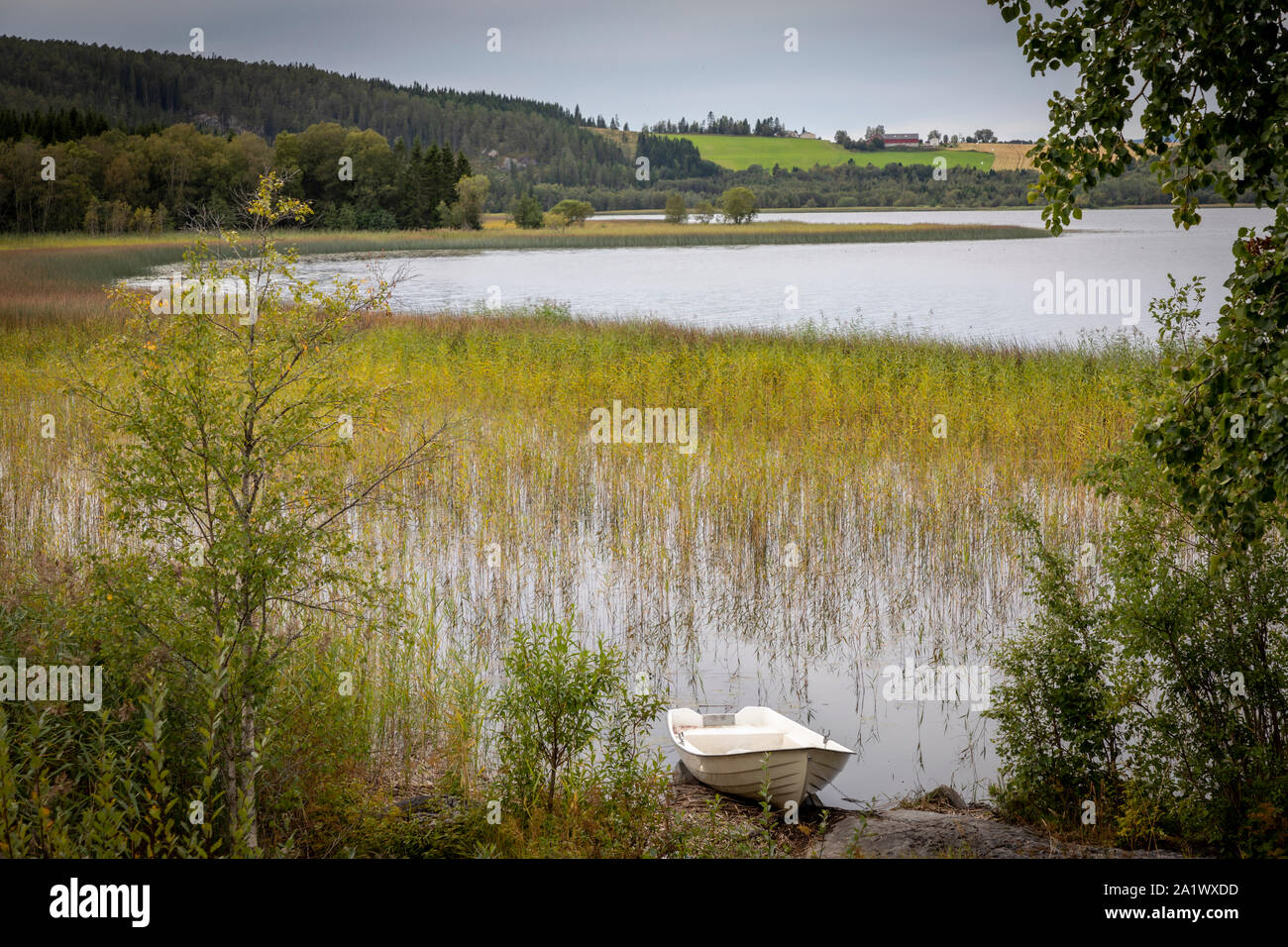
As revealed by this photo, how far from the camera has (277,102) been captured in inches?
3716

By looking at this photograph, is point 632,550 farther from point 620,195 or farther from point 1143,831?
point 620,195

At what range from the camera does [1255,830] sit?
222 inches

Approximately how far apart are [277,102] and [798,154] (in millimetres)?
74663

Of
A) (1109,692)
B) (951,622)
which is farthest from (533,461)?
(1109,692)

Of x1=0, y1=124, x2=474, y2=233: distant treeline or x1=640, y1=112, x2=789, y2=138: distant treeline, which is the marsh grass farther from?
x1=640, y1=112, x2=789, y2=138: distant treeline

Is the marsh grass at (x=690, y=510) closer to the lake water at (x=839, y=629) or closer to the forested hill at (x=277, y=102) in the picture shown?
the lake water at (x=839, y=629)

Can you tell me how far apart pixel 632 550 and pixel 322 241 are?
57105 mm

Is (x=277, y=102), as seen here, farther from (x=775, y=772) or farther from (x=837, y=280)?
(x=775, y=772)

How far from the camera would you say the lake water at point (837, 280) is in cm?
3538

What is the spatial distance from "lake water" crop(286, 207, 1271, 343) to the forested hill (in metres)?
25.9

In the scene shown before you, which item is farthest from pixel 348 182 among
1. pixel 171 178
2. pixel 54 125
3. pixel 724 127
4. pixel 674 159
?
pixel 724 127

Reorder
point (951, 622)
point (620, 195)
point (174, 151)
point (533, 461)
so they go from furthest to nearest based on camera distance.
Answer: point (620, 195) → point (174, 151) → point (533, 461) → point (951, 622)

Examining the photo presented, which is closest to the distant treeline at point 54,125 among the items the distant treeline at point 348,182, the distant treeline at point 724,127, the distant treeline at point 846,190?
the distant treeline at point 348,182

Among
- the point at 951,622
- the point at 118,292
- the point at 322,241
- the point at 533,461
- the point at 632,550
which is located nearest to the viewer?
the point at 118,292
